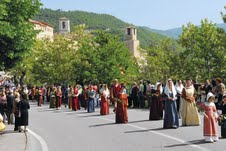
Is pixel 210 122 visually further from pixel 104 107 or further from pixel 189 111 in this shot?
pixel 104 107

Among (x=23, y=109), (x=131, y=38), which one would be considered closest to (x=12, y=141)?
(x=23, y=109)

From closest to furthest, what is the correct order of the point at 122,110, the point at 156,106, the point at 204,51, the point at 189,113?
the point at 189,113 → the point at 122,110 → the point at 156,106 → the point at 204,51

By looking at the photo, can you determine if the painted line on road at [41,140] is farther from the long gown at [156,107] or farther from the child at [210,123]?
the long gown at [156,107]

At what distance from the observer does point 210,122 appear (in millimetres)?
14133

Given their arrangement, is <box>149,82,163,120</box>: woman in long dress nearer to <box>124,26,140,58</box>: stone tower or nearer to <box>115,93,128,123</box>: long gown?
<box>115,93,128,123</box>: long gown

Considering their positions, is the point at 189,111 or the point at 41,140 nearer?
the point at 41,140

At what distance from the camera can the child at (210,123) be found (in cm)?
1384

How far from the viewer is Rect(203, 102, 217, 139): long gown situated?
13852mm

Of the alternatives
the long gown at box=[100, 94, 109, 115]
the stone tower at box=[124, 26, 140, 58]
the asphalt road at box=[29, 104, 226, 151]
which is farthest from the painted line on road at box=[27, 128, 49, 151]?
the stone tower at box=[124, 26, 140, 58]

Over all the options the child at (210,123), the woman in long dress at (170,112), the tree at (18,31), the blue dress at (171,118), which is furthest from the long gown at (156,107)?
the child at (210,123)

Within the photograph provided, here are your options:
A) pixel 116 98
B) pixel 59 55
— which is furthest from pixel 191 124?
pixel 59 55

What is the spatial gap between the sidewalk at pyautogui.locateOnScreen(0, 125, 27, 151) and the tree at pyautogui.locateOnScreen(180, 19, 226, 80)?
95.2ft

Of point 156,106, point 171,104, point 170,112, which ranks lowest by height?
point 170,112

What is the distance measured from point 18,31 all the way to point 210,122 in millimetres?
10627
